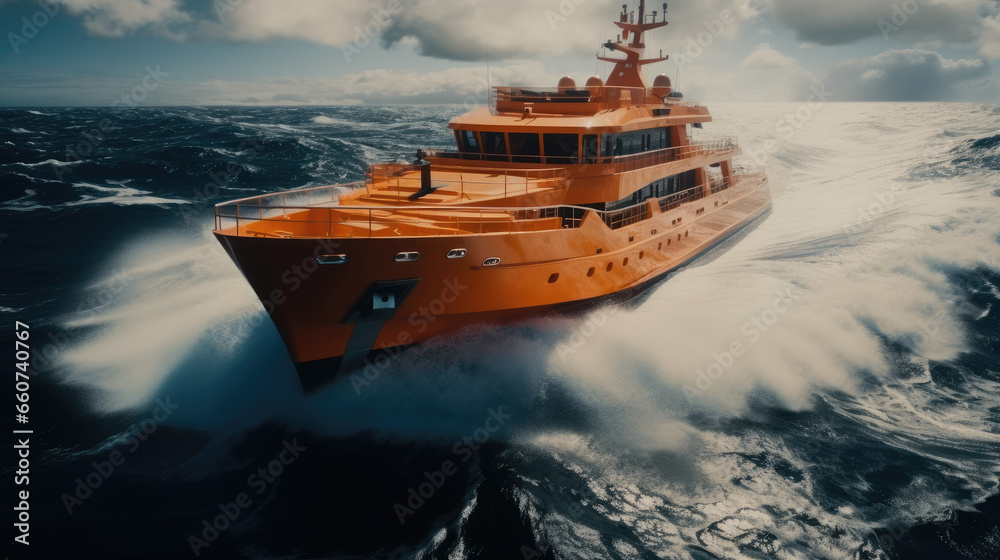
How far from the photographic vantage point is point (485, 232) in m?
10.7

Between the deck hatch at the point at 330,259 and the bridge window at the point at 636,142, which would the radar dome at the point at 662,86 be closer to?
the bridge window at the point at 636,142

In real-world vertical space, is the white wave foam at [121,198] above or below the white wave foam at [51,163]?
below

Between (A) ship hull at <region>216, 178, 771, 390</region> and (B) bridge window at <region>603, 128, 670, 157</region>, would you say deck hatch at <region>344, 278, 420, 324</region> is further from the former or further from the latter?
(B) bridge window at <region>603, 128, 670, 157</region>

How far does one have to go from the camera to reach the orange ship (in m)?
9.65

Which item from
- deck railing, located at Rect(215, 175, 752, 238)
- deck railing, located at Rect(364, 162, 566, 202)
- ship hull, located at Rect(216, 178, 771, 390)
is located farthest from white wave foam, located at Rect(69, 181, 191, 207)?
ship hull, located at Rect(216, 178, 771, 390)

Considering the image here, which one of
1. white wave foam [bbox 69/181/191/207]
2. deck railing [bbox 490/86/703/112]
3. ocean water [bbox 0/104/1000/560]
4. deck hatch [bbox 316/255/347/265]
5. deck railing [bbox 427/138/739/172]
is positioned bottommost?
ocean water [bbox 0/104/1000/560]

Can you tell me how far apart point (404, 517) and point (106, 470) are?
5.37m

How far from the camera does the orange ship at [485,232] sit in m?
9.65
